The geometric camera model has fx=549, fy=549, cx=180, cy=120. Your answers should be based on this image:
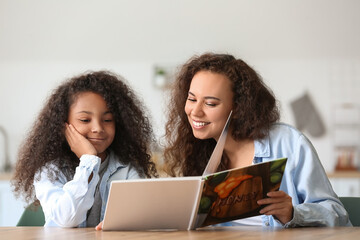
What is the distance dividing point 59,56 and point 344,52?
2.77 m

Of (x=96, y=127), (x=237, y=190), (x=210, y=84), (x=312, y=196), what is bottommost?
(x=312, y=196)

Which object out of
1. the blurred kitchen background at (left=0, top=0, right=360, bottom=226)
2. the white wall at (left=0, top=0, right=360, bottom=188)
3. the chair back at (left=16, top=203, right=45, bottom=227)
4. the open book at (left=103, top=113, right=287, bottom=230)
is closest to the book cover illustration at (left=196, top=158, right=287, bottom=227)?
the open book at (left=103, top=113, right=287, bottom=230)

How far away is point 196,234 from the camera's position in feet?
4.82

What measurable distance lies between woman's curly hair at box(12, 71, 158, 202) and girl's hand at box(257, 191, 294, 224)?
2.17 ft

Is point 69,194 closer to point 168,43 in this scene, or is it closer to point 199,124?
point 199,124

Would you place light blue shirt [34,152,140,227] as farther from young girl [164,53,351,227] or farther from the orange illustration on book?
the orange illustration on book

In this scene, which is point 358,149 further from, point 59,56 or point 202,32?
point 59,56

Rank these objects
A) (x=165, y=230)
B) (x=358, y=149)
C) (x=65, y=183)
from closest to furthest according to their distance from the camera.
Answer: (x=165, y=230) → (x=65, y=183) → (x=358, y=149)

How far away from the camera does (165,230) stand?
1.59 meters

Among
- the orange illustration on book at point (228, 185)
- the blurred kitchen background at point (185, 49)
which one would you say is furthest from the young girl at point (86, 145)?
the blurred kitchen background at point (185, 49)

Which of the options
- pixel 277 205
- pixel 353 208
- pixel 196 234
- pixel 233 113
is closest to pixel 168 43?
pixel 233 113

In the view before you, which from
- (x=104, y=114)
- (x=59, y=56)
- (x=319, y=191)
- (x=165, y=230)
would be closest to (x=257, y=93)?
(x=319, y=191)

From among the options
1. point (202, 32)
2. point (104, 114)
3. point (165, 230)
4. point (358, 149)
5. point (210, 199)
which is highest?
point (202, 32)

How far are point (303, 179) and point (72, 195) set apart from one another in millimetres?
783
